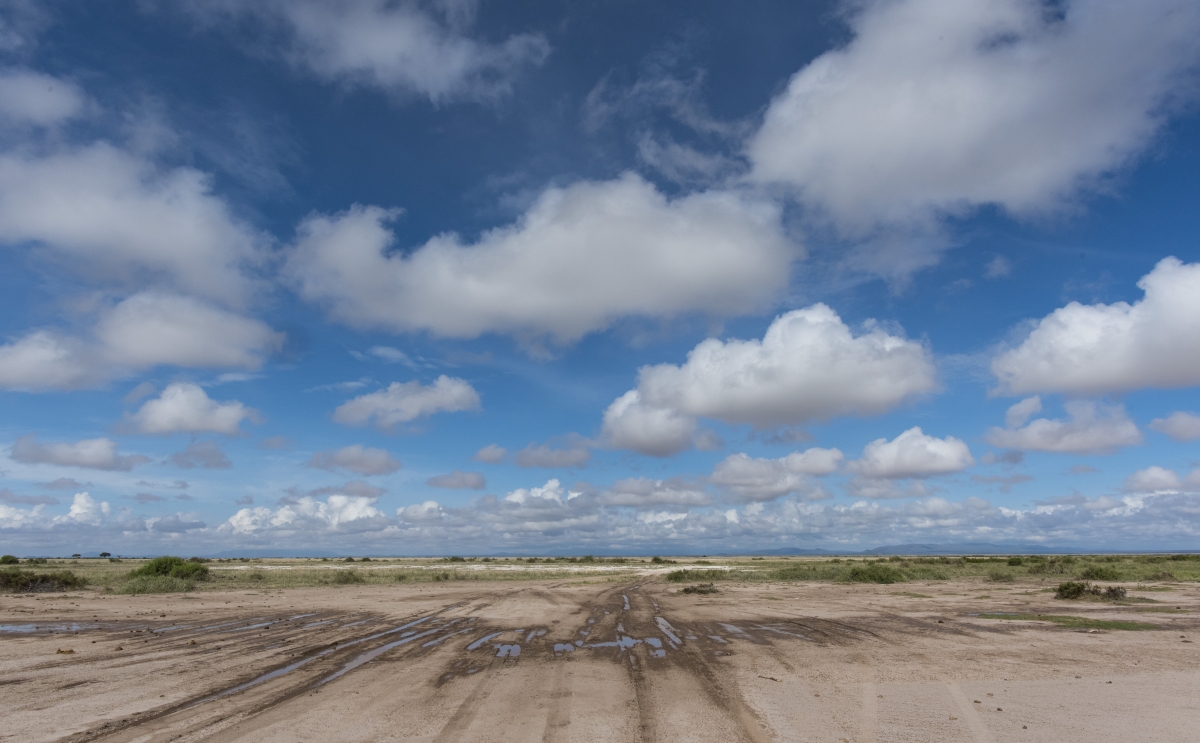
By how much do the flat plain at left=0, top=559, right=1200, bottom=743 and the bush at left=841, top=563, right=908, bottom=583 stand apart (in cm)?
2187

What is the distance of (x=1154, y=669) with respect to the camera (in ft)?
43.1

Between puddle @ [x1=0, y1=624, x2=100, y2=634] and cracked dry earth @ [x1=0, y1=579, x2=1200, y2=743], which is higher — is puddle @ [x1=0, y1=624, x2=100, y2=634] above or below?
below

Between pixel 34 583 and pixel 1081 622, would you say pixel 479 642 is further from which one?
pixel 34 583

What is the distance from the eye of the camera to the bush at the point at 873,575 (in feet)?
155

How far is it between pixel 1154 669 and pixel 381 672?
1661 centimetres

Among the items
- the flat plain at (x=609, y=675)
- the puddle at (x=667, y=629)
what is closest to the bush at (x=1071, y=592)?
the flat plain at (x=609, y=675)

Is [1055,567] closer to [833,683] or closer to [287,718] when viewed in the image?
[833,683]

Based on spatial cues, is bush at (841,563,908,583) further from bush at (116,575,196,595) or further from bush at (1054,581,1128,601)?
bush at (116,575,196,595)

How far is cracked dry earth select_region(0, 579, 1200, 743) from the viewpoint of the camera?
9062mm

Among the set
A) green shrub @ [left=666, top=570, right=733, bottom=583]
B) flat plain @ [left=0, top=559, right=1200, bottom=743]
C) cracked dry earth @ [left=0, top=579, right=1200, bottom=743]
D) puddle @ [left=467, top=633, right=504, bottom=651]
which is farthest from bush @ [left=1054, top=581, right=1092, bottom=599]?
green shrub @ [left=666, top=570, right=733, bottom=583]

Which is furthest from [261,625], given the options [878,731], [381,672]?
[878,731]

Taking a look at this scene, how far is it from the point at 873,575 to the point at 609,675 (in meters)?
42.2

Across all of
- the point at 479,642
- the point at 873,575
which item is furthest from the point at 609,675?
the point at 873,575

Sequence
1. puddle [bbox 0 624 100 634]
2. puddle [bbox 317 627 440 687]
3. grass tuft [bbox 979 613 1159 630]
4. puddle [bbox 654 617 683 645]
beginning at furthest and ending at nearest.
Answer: puddle [bbox 0 624 100 634] < grass tuft [bbox 979 613 1159 630] < puddle [bbox 654 617 683 645] < puddle [bbox 317 627 440 687]
